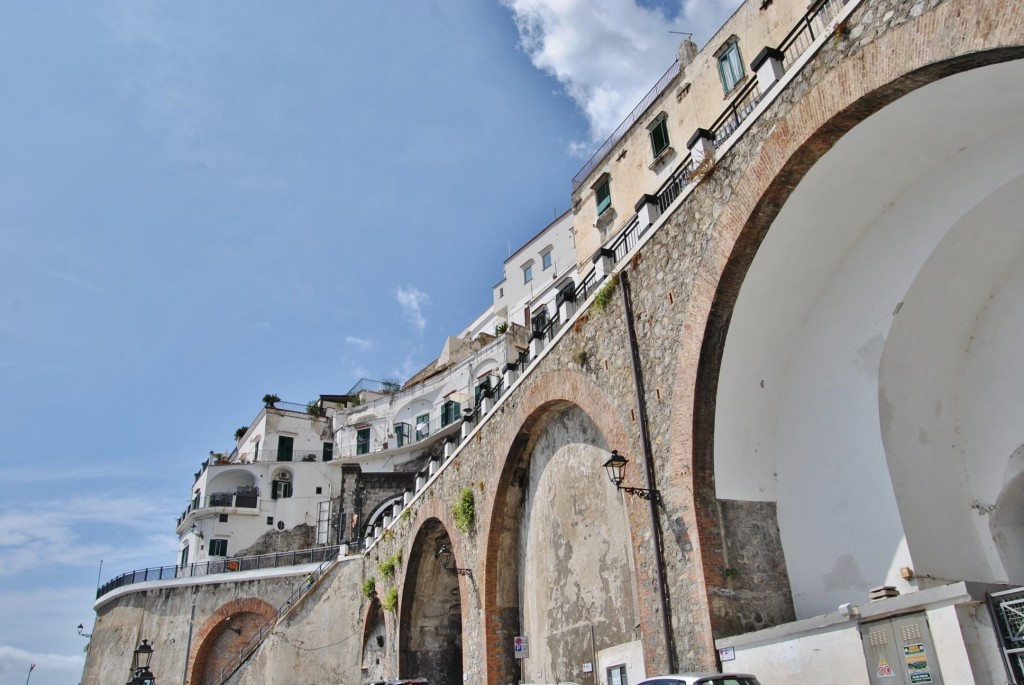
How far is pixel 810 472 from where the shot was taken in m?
9.84

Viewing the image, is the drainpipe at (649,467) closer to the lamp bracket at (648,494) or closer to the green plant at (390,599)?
the lamp bracket at (648,494)

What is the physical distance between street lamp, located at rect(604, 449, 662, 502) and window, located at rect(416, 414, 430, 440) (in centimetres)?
2932

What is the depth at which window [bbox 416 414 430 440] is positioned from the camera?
40031 millimetres

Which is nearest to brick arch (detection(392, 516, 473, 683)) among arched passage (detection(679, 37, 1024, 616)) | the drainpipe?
the drainpipe

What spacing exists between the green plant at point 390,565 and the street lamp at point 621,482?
43.0 feet

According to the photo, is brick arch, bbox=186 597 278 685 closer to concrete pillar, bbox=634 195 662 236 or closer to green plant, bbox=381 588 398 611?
green plant, bbox=381 588 398 611

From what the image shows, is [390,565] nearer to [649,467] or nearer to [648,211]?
[649,467]

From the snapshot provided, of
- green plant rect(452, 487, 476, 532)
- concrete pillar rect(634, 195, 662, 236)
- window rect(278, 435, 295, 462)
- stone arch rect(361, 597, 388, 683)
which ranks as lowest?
stone arch rect(361, 597, 388, 683)

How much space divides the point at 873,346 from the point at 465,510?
11011mm

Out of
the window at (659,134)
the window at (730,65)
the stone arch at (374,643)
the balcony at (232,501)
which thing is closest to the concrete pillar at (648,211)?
the window at (730,65)

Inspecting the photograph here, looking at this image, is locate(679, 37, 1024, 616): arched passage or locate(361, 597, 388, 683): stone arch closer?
locate(679, 37, 1024, 616): arched passage

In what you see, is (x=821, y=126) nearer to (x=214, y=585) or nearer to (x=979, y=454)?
(x=979, y=454)

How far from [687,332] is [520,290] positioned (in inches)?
1208

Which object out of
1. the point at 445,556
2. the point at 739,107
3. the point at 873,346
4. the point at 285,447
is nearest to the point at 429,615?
the point at 445,556
